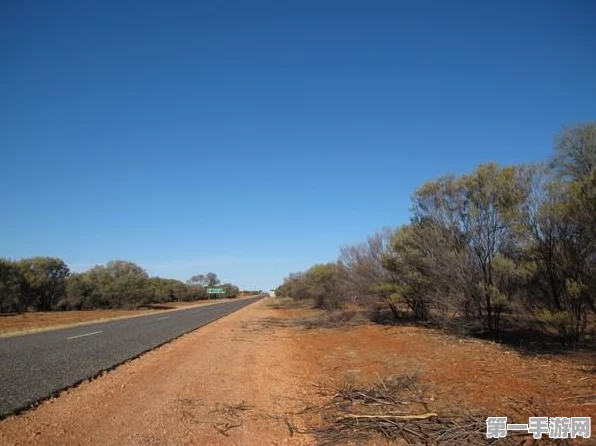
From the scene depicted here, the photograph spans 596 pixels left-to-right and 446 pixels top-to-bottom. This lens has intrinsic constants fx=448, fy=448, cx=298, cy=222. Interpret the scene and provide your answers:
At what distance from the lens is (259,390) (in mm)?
8648

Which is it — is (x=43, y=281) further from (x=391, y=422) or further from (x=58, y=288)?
(x=391, y=422)

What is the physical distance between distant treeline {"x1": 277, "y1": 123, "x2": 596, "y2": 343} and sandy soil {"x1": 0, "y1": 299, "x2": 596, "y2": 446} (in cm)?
176

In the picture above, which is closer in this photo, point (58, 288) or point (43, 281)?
point (43, 281)

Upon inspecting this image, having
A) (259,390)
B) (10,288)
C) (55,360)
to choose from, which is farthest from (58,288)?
(259,390)

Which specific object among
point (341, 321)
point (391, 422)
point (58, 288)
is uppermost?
point (58, 288)

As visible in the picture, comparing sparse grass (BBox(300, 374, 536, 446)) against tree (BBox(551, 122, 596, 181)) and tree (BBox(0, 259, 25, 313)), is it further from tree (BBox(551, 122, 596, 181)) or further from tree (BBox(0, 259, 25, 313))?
tree (BBox(0, 259, 25, 313))

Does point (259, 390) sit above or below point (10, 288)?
below

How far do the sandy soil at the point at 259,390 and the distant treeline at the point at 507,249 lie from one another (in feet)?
5.78

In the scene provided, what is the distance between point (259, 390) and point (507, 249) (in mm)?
9693

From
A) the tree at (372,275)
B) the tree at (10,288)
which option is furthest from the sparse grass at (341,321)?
the tree at (10,288)

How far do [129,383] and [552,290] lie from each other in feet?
37.1

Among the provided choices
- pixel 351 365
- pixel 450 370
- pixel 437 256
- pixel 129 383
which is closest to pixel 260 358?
pixel 351 365

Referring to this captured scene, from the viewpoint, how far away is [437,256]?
661 inches

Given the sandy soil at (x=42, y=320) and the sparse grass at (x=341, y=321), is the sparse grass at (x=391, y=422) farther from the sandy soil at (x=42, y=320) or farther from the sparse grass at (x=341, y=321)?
the sandy soil at (x=42, y=320)
